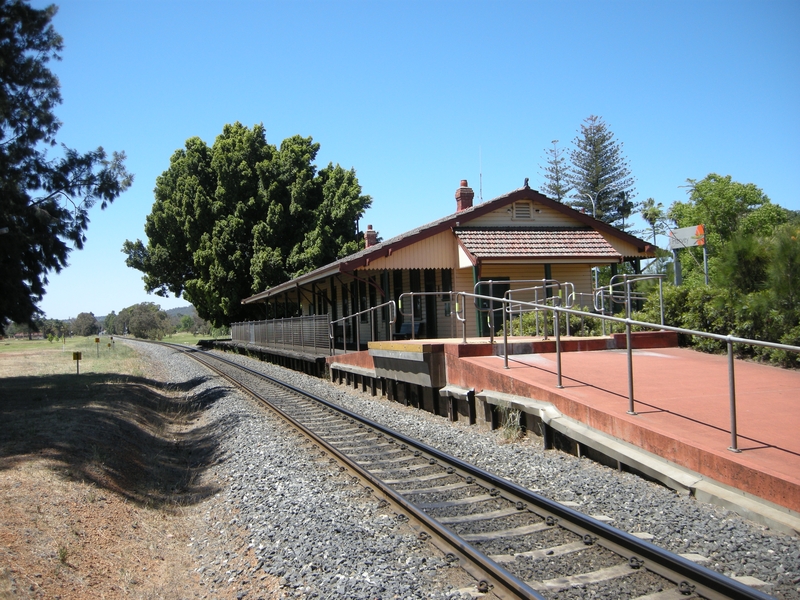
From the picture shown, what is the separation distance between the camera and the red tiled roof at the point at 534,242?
720 inches

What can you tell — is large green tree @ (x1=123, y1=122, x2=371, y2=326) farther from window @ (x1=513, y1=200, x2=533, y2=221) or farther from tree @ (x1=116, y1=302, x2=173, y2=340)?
tree @ (x1=116, y1=302, x2=173, y2=340)

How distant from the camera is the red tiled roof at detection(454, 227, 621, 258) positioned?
1830 cm

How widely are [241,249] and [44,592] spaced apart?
35527 millimetres

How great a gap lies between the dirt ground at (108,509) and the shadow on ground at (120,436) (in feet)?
0.09

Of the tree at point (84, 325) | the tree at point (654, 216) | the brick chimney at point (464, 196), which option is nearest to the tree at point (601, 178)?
the tree at point (654, 216)

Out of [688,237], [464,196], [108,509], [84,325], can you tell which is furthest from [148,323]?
[108,509]

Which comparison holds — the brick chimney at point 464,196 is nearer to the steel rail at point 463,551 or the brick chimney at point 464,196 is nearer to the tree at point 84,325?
the steel rail at point 463,551

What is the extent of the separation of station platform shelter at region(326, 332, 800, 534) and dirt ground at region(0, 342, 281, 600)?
11.9 ft

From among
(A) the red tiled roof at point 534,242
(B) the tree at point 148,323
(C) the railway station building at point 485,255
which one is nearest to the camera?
(C) the railway station building at point 485,255

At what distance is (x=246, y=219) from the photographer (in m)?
39.3

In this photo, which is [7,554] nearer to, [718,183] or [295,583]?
[295,583]

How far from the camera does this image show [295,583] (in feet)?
14.8

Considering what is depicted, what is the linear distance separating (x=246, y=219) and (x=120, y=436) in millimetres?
30160

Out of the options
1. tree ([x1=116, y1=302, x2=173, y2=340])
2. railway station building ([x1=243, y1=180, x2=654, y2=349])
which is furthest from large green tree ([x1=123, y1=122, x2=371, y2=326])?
tree ([x1=116, y1=302, x2=173, y2=340])
